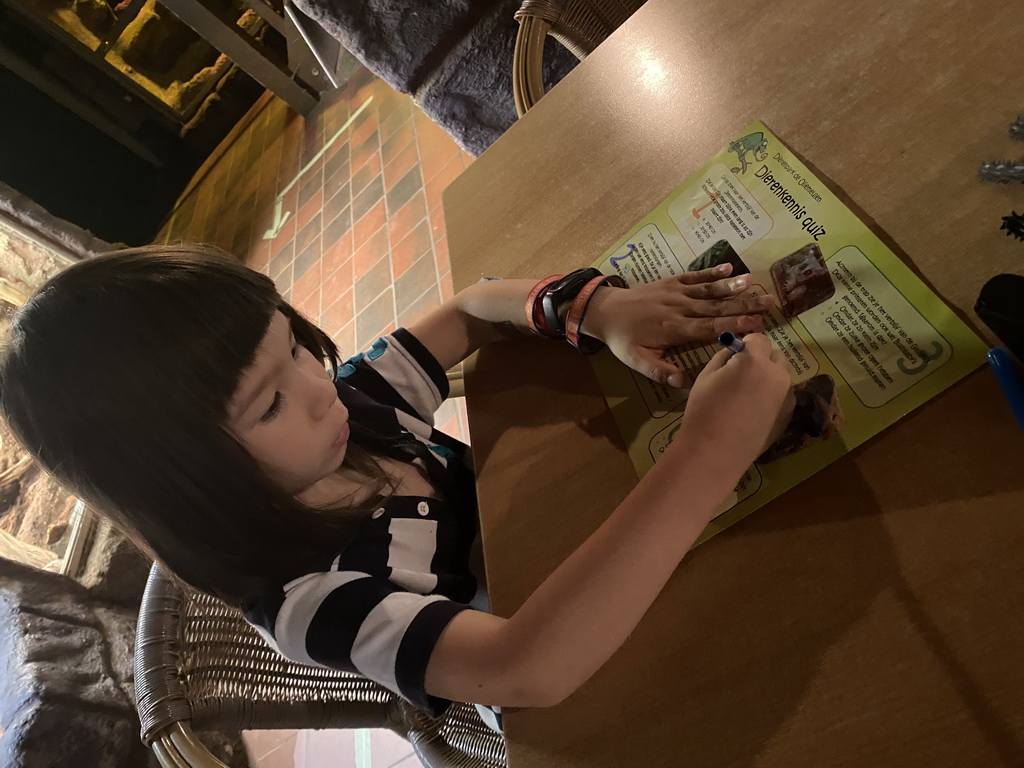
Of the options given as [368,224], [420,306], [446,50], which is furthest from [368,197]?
[446,50]

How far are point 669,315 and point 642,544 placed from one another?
21cm

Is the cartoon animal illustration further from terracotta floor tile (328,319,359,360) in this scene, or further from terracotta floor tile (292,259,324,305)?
terracotta floor tile (292,259,324,305)

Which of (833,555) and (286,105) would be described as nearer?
(833,555)

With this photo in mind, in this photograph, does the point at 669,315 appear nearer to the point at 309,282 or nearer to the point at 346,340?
the point at 346,340

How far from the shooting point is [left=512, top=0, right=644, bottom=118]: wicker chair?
91 cm

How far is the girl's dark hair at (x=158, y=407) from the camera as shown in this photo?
1.71 ft

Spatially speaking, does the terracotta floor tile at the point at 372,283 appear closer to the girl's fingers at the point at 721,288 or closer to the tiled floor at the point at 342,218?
the tiled floor at the point at 342,218

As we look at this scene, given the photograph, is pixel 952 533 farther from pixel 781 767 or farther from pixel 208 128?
pixel 208 128

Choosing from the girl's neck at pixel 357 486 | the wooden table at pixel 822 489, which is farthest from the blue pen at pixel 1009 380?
the girl's neck at pixel 357 486

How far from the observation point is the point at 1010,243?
43 cm

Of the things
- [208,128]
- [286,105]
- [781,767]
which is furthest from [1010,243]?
[208,128]

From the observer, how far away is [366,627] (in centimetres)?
52

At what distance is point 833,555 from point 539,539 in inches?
8.9

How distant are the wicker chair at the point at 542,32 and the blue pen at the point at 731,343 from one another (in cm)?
54
